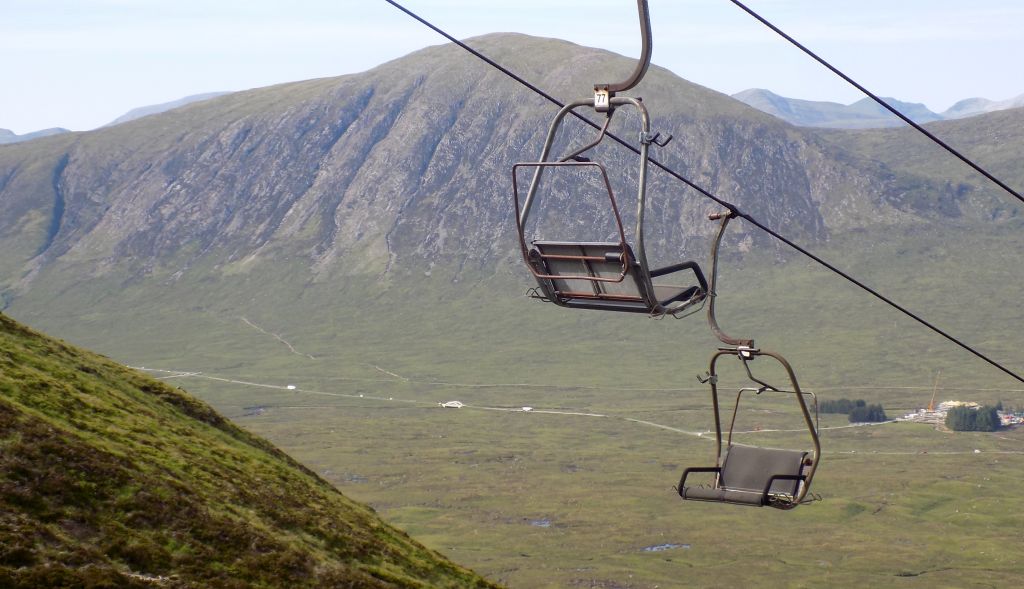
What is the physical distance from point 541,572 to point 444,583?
325 feet

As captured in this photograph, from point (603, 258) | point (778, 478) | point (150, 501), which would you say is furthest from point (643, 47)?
point (150, 501)

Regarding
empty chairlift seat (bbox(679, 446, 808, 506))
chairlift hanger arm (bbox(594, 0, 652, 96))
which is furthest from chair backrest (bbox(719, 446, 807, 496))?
chairlift hanger arm (bbox(594, 0, 652, 96))

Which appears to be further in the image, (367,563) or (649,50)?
(367,563)

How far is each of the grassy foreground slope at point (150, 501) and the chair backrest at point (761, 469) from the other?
17951mm

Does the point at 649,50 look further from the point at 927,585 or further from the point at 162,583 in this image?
the point at 927,585

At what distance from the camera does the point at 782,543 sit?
18275 cm

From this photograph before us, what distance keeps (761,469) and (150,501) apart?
78.7 feet

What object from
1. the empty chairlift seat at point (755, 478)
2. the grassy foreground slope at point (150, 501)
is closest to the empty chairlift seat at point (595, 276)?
the empty chairlift seat at point (755, 478)

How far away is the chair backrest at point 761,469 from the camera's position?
1039 inches

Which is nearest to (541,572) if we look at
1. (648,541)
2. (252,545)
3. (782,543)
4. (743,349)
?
(648,541)

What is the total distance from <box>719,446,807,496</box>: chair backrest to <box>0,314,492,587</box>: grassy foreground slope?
1795 centimetres

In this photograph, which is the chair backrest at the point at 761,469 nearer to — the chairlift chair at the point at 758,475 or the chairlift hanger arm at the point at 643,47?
the chairlift chair at the point at 758,475

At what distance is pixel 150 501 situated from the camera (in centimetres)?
4350

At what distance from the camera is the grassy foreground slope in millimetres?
37562
